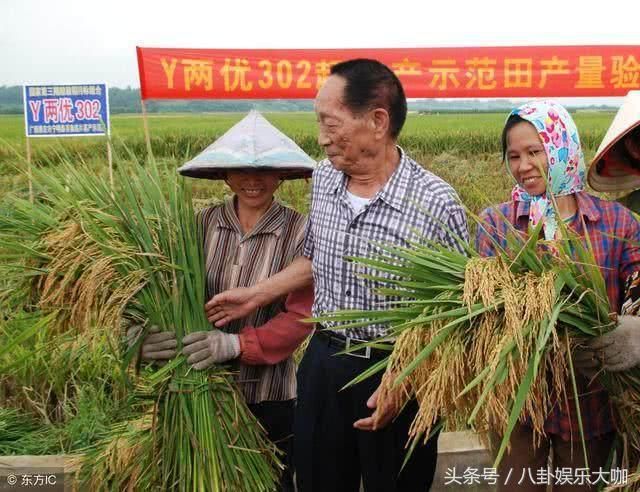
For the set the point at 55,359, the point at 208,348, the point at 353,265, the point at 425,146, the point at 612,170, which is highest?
the point at 425,146

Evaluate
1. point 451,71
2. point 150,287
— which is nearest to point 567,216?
point 150,287

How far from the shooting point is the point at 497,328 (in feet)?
5.59

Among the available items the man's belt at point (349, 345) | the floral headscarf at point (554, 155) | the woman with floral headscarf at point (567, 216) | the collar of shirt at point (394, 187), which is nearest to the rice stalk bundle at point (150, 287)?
the man's belt at point (349, 345)

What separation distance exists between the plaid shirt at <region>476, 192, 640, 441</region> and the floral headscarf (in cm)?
5

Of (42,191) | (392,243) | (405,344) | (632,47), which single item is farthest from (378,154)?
(632,47)

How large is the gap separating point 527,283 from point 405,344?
28cm

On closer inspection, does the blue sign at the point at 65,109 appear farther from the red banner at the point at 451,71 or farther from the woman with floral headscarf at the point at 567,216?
the woman with floral headscarf at the point at 567,216

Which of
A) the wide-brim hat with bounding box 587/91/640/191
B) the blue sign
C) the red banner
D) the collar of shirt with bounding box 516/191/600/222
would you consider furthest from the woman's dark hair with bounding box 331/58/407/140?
the red banner

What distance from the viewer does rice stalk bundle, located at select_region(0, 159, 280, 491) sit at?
7.44 feet

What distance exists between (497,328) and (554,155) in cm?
61

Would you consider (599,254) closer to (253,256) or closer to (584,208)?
(584,208)

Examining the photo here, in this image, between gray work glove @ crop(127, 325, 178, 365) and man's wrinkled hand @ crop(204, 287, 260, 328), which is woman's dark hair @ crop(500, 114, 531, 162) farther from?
gray work glove @ crop(127, 325, 178, 365)

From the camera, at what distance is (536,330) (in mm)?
1668

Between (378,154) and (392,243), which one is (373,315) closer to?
(392,243)
